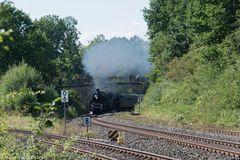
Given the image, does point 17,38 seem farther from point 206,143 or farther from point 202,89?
point 206,143

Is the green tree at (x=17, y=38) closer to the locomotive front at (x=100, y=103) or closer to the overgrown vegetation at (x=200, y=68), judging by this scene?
the locomotive front at (x=100, y=103)

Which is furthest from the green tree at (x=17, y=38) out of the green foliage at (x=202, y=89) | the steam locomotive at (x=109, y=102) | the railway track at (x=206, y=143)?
the railway track at (x=206, y=143)

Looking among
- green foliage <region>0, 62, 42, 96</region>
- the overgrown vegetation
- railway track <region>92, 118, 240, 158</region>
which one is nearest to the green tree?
green foliage <region>0, 62, 42, 96</region>

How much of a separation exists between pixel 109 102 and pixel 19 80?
38.8 feet

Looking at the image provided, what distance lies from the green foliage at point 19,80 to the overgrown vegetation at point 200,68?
1049cm

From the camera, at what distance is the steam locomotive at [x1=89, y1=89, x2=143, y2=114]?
50.5 meters

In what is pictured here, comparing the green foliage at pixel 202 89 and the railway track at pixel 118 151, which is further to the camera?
the green foliage at pixel 202 89

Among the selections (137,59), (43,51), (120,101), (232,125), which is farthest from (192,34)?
(137,59)

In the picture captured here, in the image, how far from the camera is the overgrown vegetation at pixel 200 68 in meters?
30.5

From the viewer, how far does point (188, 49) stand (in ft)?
155

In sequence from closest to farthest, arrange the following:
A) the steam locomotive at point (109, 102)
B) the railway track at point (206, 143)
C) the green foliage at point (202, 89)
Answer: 1. the railway track at point (206, 143)
2. the green foliage at point (202, 89)
3. the steam locomotive at point (109, 102)

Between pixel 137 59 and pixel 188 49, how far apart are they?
4551 centimetres

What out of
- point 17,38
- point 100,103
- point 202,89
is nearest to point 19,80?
point 100,103

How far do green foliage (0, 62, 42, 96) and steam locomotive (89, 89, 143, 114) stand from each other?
8081mm
